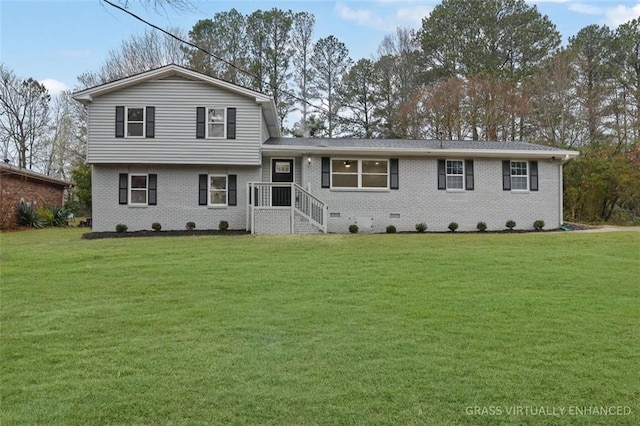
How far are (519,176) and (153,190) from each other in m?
13.6

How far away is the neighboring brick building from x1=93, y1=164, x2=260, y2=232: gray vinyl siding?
6.44m

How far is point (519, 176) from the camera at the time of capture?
16.8 metres

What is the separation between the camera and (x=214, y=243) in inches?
444

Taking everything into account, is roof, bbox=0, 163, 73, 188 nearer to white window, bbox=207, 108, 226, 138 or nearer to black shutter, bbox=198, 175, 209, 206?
black shutter, bbox=198, 175, 209, 206

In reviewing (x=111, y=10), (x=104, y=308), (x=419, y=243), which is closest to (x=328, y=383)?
(x=104, y=308)

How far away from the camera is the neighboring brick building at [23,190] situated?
19114 mm

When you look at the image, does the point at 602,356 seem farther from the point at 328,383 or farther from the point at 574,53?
the point at 574,53

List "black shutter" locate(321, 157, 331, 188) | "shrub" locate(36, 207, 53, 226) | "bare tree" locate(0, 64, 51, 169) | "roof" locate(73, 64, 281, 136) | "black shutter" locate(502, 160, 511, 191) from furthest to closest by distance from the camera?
1. "bare tree" locate(0, 64, 51, 169)
2. "shrub" locate(36, 207, 53, 226)
3. "black shutter" locate(502, 160, 511, 191)
4. "black shutter" locate(321, 157, 331, 188)
5. "roof" locate(73, 64, 281, 136)

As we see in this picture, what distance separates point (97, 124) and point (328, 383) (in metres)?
15.2

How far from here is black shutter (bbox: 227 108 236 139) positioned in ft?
51.1

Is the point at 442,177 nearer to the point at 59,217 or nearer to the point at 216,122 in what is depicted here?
the point at 216,122

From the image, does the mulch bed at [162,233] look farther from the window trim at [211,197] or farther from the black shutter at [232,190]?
the black shutter at [232,190]

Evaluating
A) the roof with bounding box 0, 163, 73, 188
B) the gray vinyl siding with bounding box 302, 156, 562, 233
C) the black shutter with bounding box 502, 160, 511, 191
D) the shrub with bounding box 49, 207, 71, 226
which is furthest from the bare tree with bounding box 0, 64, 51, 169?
the black shutter with bounding box 502, 160, 511, 191

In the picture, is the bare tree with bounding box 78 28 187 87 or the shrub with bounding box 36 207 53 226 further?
the bare tree with bounding box 78 28 187 87
